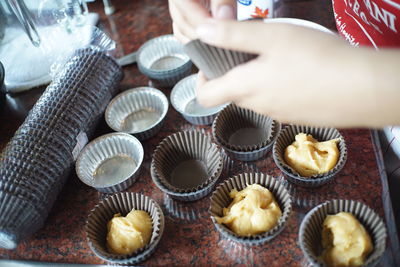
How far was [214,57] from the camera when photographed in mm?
687

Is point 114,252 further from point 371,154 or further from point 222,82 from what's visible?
point 371,154

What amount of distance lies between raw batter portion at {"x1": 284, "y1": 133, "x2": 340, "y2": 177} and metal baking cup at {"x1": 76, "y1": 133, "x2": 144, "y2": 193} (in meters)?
0.37

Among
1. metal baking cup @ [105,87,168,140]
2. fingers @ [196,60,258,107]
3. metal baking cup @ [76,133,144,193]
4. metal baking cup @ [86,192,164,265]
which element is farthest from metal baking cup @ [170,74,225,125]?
fingers @ [196,60,258,107]

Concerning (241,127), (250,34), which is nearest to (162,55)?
(241,127)

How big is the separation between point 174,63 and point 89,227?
1.97 ft

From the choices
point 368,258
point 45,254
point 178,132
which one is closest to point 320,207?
point 368,258

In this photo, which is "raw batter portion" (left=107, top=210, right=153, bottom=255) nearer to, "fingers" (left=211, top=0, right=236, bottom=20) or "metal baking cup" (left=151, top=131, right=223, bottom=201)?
"metal baking cup" (left=151, top=131, right=223, bottom=201)

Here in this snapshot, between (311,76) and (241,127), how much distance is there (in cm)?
51

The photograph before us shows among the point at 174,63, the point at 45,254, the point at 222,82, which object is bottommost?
the point at 45,254

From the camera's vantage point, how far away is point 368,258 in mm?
725

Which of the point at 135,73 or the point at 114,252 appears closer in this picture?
the point at 114,252

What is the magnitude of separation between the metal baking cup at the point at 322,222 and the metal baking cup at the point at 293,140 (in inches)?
2.6

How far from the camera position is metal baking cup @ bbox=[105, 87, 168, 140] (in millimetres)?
1094

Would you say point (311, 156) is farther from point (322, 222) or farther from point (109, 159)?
point (109, 159)
